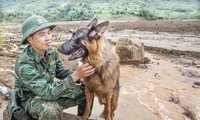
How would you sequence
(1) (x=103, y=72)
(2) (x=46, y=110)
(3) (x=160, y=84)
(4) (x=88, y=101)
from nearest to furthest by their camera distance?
1. (2) (x=46, y=110)
2. (1) (x=103, y=72)
3. (4) (x=88, y=101)
4. (3) (x=160, y=84)

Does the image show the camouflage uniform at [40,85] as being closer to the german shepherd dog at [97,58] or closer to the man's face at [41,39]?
the man's face at [41,39]

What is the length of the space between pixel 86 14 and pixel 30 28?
82.3 feet

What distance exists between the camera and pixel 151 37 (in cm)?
1619

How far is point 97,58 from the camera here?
13.8 ft

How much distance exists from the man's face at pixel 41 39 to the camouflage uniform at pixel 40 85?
4.4 inches

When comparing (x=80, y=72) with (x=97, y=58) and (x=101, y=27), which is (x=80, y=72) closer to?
(x=97, y=58)

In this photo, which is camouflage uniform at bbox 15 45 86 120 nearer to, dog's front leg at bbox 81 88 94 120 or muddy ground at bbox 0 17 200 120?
dog's front leg at bbox 81 88 94 120

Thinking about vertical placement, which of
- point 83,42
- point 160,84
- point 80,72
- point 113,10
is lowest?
point 113,10

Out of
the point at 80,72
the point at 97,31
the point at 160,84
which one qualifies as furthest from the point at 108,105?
the point at 160,84

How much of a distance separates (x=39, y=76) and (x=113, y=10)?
26.7m

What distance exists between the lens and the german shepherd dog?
4.01 m

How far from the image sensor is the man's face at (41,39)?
12.7ft

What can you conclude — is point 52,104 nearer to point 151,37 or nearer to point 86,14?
point 151,37

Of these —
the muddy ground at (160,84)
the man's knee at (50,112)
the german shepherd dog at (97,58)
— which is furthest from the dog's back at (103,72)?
the muddy ground at (160,84)
